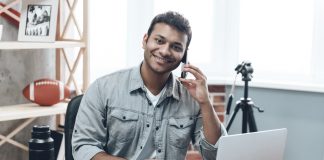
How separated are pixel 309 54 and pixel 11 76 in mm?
1929

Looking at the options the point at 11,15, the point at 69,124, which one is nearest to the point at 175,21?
the point at 69,124

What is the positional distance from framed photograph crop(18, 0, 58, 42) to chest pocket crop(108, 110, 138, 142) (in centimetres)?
97

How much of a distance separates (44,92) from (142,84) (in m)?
0.91

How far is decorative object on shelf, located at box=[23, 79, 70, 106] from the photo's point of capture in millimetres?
2648

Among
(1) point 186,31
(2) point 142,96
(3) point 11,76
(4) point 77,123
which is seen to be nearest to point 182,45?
(1) point 186,31

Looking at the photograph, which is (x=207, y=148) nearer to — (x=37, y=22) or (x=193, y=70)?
(x=193, y=70)

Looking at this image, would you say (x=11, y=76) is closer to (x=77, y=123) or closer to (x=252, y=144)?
(x=77, y=123)

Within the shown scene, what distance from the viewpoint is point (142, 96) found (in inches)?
76.2

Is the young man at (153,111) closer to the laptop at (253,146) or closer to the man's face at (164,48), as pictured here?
the man's face at (164,48)

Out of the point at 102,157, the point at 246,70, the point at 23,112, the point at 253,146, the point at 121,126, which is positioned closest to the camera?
the point at 253,146

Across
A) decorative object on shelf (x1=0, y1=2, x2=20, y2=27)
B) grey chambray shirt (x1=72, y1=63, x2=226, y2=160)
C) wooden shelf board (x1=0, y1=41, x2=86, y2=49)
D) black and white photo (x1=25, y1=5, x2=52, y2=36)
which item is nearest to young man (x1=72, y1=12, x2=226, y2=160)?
grey chambray shirt (x1=72, y1=63, x2=226, y2=160)

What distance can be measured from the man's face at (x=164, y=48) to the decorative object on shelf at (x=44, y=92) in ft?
3.11

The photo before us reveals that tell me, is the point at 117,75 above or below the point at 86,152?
above

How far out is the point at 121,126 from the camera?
1.88 meters
